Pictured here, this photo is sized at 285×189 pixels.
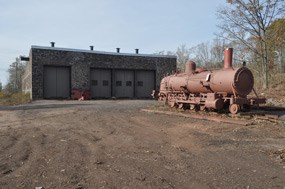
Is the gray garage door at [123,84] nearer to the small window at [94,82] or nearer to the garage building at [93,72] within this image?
the garage building at [93,72]

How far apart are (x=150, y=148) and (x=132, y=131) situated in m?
3.10

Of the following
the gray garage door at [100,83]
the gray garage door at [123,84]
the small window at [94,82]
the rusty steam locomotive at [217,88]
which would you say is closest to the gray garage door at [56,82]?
the small window at [94,82]

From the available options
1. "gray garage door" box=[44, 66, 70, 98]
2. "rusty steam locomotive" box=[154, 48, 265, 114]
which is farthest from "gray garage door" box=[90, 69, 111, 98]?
"rusty steam locomotive" box=[154, 48, 265, 114]

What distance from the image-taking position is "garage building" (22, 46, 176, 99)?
3500 centimetres

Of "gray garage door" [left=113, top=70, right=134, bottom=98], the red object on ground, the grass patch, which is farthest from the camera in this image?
"gray garage door" [left=113, top=70, right=134, bottom=98]

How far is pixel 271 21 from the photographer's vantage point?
29609 millimetres

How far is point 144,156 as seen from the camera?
7.76m

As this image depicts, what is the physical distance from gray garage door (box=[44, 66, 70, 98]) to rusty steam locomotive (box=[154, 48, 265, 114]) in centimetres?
1894

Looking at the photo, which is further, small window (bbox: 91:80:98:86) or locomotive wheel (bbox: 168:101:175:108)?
small window (bbox: 91:80:98:86)

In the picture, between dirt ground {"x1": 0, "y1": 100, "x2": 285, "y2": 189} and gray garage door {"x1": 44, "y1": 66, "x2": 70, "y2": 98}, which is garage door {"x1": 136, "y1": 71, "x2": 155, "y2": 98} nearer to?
gray garage door {"x1": 44, "y1": 66, "x2": 70, "y2": 98}

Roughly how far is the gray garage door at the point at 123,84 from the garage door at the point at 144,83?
2.61ft

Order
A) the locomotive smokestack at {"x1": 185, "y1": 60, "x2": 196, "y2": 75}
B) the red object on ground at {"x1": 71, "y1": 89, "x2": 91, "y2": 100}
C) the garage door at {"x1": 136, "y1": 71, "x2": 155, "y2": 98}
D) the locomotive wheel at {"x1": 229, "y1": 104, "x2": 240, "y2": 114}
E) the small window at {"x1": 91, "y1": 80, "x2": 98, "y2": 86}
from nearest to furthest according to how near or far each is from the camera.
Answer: the locomotive wheel at {"x1": 229, "y1": 104, "x2": 240, "y2": 114}
the locomotive smokestack at {"x1": 185, "y1": 60, "x2": 196, "y2": 75}
the red object on ground at {"x1": 71, "y1": 89, "x2": 91, "y2": 100}
the small window at {"x1": 91, "y1": 80, "x2": 98, "y2": 86}
the garage door at {"x1": 136, "y1": 71, "x2": 155, "y2": 98}

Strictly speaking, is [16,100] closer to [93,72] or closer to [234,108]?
[93,72]

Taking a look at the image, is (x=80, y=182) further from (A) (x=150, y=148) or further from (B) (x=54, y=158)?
(A) (x=150, y=148)
